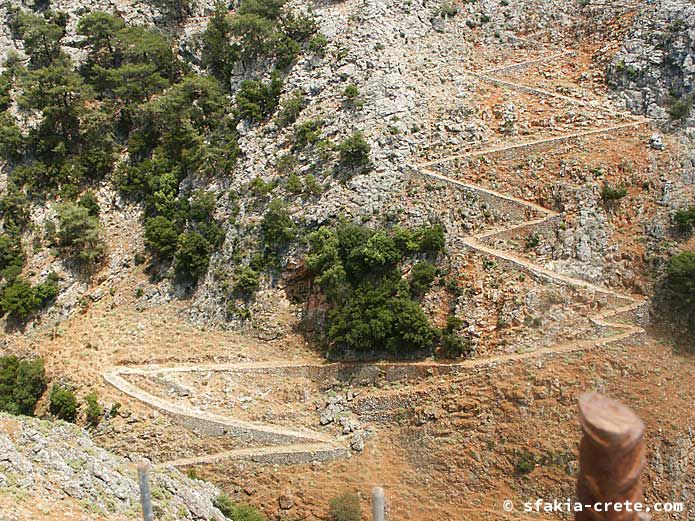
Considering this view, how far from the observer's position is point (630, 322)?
27688 millimetres

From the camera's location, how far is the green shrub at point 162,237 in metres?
37.5

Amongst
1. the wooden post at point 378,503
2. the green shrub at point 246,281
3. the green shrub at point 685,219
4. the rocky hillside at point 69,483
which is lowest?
the rocky hillside at point 69,483

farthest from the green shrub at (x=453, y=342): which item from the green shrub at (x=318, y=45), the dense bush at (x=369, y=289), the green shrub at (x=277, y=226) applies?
the green shrub at (x=318, y=45)

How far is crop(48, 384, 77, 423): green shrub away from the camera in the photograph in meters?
29.5

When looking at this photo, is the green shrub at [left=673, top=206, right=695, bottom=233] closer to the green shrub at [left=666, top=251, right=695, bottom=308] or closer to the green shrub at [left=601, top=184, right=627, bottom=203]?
the green shrub at [left=666, top=251, right=695, bottom=308]

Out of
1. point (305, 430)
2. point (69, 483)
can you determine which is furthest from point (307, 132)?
point (69, 483)

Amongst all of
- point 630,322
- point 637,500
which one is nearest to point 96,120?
point 630,322

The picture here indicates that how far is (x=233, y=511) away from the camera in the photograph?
25.1 m

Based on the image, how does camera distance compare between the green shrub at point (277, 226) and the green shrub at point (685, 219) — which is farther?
the green shrub at point (277, 226)

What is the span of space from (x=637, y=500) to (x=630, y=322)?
24901 millimetres

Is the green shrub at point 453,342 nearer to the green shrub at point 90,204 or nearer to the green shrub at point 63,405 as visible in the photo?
the green shrub at point 63,405

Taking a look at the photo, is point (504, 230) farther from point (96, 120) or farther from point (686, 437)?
point (96, 120)

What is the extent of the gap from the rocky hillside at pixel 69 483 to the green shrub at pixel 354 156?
766 inches

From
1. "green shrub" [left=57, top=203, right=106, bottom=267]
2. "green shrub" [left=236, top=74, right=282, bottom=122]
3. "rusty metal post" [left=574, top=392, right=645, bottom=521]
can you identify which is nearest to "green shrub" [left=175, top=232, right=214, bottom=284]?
"green shrub" [left=57, top=203, right=106, bottom=267]
